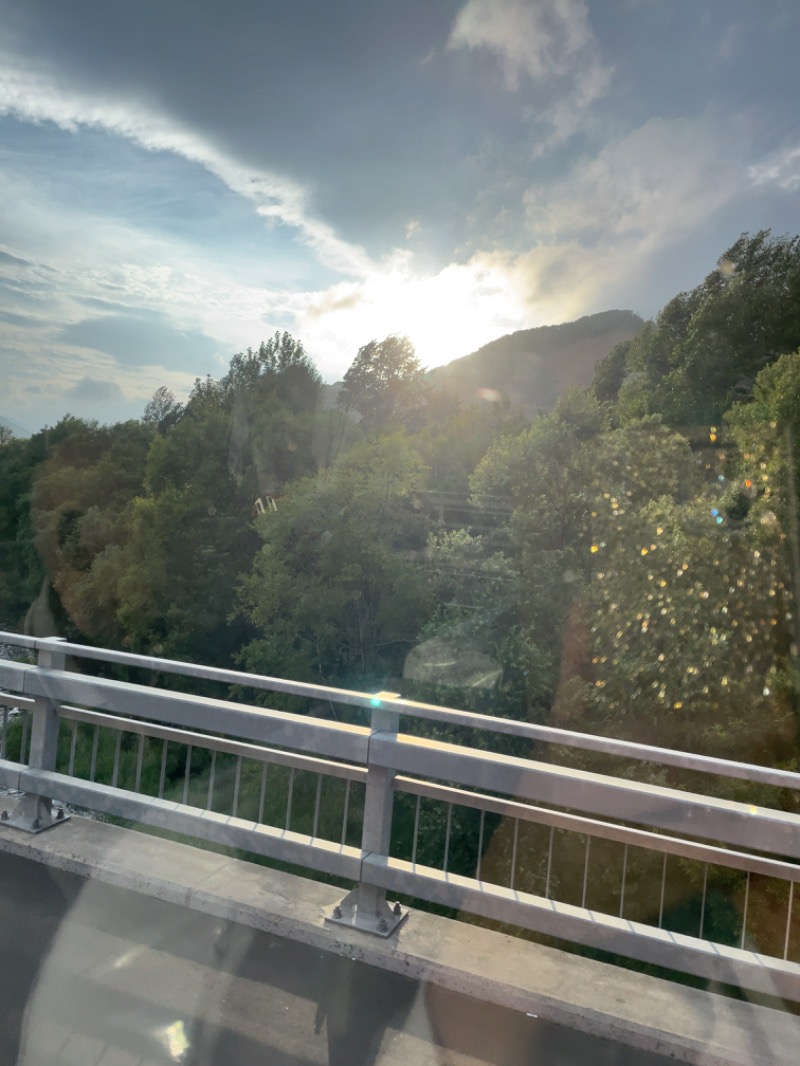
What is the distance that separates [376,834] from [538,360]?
174 meters

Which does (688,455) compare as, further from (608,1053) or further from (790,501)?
(608,1053)

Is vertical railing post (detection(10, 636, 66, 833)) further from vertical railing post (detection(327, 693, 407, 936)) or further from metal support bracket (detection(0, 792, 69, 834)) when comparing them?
vertical railing post (detection(327, 693, 407, 936))

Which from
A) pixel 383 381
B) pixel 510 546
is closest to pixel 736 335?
pixel 510 546

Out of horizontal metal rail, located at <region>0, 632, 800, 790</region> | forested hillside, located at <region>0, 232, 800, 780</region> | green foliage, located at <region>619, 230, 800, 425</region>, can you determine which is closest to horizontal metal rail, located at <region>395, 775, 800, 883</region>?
horizontal metal rail, located at <region>0, 632, 800, 790</region>

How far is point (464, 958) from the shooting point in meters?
3.26

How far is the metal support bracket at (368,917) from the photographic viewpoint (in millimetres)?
3445

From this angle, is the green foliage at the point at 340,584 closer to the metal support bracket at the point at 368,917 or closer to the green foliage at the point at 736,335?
the green foliage at the point at 736,335

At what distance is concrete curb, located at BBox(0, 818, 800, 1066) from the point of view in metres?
2.89

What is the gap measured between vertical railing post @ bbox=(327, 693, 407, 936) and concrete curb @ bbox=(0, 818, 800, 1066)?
8 cm

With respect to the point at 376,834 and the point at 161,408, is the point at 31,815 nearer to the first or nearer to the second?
the point at 376,834

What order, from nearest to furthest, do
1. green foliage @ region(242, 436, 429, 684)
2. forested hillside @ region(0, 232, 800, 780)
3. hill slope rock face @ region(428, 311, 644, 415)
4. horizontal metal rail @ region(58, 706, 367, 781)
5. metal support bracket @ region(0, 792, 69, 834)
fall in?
horizontal metal rail @ region(58, 706, 367, 781), metal support bracket @ region(0, 792, 69, 834), forested hillside @ region(0, 232, 800, 780), green foliage @ region(242, 436, 429, 684), hill slope rock face @ region(428, 311, 644, 415)

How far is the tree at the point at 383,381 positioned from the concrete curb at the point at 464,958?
99309mm

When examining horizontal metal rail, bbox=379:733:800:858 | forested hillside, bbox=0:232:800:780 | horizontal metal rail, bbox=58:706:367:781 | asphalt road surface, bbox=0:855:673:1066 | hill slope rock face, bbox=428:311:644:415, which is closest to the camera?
asphalt road surface, bbox=0:855:673:1066

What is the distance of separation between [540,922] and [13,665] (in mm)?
2762
